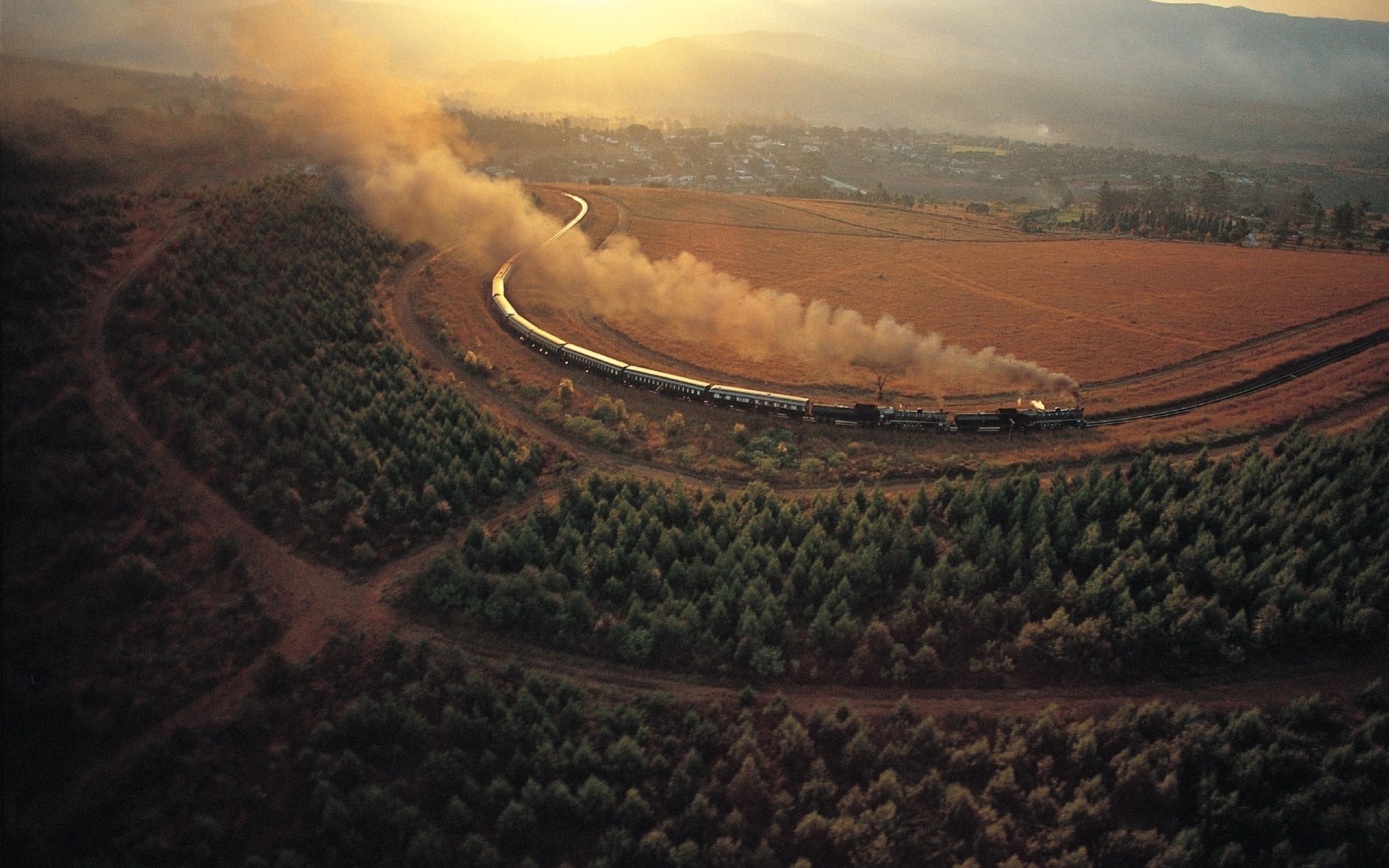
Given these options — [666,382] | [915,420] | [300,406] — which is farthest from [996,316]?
[300,406]

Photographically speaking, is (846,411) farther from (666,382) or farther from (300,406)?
(300,406)

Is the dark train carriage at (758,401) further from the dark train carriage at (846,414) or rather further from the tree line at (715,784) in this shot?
the tree line at (715,784)

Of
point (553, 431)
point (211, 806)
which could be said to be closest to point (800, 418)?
point (553, 431)

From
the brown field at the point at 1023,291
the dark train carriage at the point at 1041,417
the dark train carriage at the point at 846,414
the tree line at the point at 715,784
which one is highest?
the brown field at the point at 1023,291

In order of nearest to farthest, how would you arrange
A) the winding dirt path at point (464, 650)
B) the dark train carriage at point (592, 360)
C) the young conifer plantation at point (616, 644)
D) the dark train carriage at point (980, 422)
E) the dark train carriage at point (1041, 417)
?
the young conifer plantation at point (616, 644) < the winding dirt path at point (464, 650) < the dark train carriage at point (980, 422) < the dark train carriage at point (1041, 417) < the dark train carriage at point (592, 360)

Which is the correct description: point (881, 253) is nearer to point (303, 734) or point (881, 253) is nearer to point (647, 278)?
point (647, 278)

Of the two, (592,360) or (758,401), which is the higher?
(592,360)

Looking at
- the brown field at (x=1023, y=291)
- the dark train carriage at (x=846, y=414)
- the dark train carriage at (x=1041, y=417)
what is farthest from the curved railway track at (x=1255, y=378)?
the dark train carriage at (x=846, y=414)

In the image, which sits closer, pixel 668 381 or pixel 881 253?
pixel 668 381
